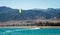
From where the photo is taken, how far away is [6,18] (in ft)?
68.6

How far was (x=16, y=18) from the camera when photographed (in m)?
20.2

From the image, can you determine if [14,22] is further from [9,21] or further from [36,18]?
[36,18]

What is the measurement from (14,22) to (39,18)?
3239 mm

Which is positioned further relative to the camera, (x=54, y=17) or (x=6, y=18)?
(x=54, y=17)

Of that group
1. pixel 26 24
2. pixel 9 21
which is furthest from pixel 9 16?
pixel 26 24

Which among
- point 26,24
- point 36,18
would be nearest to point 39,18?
point 36,18

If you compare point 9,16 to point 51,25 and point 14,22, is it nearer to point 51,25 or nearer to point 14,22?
point 14,22

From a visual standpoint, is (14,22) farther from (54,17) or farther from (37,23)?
(54,17)

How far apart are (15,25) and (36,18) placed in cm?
311

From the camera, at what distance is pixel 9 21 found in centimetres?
2022

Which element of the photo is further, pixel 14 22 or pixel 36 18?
pixel 36 18

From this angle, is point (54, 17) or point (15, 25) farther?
point (54, 17)

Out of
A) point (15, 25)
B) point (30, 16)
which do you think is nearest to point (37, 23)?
point (30, 16)

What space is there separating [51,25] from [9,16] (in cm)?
450
